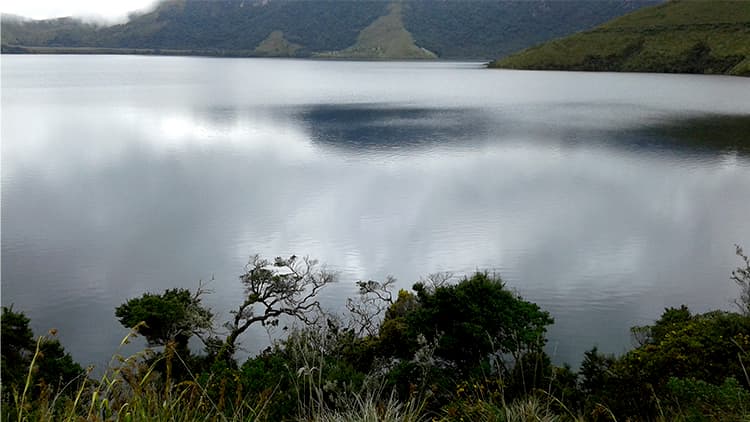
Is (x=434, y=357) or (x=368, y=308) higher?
(x=434, y=357)

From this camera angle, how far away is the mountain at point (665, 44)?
361 ft

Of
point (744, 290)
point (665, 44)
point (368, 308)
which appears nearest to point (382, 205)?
point (368, 308)

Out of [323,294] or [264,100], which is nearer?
[323,294]

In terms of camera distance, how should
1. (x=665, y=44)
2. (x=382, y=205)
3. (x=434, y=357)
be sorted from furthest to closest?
(x=665, y=44) < (x=382, y=205) < (x=434, y=357)

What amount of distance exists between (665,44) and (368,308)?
121946 millimetres

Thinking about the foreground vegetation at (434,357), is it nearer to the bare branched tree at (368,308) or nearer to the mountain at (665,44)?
the bare branched tree at (368,308)

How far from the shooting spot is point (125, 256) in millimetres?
21906

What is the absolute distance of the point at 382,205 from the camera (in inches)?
1160

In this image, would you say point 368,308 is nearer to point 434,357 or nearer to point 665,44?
point 434,357

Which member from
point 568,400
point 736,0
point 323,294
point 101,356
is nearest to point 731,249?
point 323,294

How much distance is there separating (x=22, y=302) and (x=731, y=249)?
78.9 ft

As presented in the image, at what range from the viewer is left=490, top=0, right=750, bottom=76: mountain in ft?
361

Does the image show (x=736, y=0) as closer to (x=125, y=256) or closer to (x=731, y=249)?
(x=731, y=249)

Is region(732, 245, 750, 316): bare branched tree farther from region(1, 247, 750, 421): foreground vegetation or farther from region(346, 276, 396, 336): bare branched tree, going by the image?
region(346, 276, 396, 336): bare branched tree
